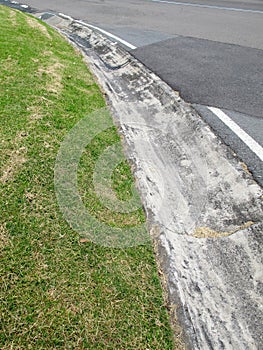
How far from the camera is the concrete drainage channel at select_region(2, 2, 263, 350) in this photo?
2602 millimetres

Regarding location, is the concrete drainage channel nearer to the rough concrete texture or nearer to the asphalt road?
the rough concrete texture

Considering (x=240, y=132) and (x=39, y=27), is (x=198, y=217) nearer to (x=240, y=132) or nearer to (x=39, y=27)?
(x=240, y=132)

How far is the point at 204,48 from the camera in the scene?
808 centimetres

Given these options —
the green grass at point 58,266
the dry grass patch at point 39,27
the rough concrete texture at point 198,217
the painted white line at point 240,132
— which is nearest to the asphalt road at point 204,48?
the painted white line at point 240,132

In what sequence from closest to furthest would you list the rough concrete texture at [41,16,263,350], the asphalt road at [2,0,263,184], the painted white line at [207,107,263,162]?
the rough concrete texture at [41,16,263,350] → the painted white line at [207,107,263,162] → the asphalt road at [2,0,263,184]

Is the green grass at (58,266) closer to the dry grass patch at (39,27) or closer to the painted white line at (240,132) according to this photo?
the painted white line at (240,132)

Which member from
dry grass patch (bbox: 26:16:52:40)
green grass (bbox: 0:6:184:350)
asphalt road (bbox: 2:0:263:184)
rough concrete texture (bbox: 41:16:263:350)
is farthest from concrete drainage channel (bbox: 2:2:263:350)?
dry grass patch (bbox: 26:16:52:40)

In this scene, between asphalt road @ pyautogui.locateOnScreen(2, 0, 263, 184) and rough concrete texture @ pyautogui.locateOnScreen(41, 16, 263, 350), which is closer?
rough concrete texture @ pyautogui.locateOnScreen(41, 16, 263, 350)

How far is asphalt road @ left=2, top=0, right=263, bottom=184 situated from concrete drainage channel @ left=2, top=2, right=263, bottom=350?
0.33m

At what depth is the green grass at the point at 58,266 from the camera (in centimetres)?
237

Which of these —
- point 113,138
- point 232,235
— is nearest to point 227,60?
point 113,138

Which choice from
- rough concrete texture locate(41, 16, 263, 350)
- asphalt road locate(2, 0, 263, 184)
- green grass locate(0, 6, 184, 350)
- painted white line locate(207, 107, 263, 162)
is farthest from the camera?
asphalt road locate(2, 0, 263, 184)

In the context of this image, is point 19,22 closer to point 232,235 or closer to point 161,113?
point 161,113

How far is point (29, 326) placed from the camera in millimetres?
2340
